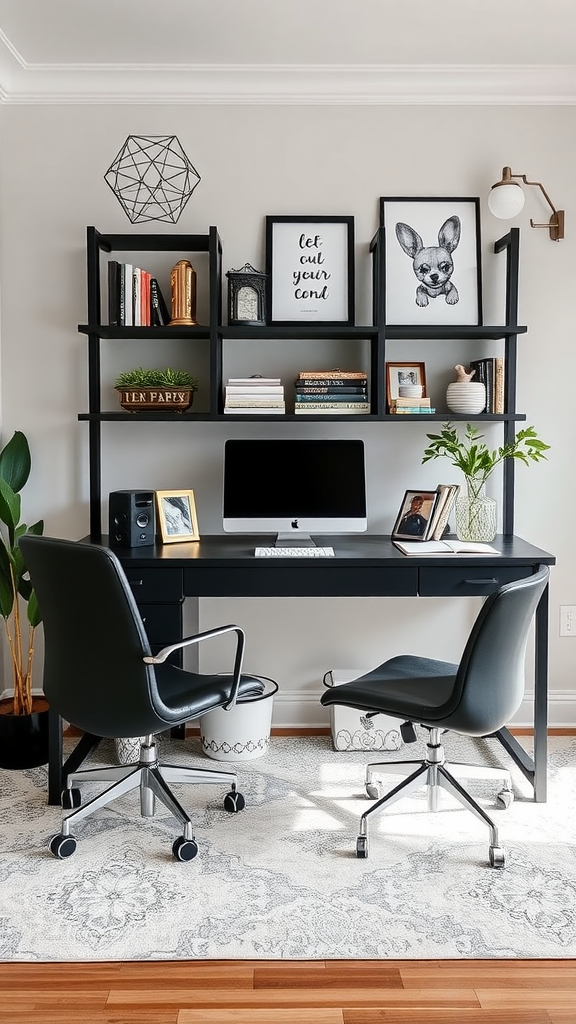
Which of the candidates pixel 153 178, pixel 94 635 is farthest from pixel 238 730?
pixel 153 178

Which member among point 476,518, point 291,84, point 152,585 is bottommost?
point 152,585

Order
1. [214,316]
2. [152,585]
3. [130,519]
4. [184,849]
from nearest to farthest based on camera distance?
[184,849], [152,585], [130,519], [214,316]

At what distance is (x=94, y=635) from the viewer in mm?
2266

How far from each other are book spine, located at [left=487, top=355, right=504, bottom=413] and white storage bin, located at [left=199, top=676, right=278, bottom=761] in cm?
141

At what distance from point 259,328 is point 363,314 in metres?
0.49

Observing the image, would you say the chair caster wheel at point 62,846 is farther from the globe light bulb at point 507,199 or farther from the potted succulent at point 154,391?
the globe light bulb at point 507,199

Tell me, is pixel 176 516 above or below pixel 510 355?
below

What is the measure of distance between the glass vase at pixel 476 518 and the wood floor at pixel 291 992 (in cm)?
160

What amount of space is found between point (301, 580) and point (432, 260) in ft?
4.83

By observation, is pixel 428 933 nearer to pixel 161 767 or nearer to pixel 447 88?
pixel 161 767

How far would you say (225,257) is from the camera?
340cm

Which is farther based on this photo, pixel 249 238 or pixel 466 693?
pixel 249 238

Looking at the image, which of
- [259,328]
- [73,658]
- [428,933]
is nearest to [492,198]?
[259,328]

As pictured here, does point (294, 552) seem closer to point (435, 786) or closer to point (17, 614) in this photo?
point (435, 786)
